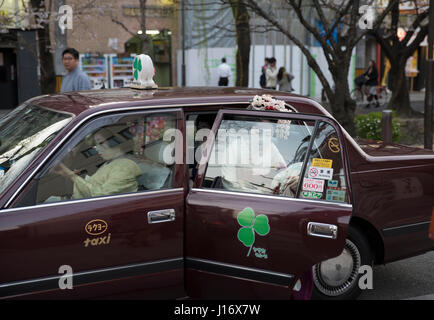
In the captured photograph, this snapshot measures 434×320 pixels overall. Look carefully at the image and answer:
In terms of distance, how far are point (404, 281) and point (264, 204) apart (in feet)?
7.08

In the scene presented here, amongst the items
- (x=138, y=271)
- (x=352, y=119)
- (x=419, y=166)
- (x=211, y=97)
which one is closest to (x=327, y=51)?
(x=352, y=119)

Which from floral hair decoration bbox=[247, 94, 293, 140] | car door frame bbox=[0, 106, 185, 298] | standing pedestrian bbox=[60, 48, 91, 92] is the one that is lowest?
car door frame bbox=[0, 106, 185, 298]

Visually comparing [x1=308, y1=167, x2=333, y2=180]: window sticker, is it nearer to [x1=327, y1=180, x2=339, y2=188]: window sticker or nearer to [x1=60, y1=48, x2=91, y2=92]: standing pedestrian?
[x1=327, y1=180, x2=339, y2=188]: window sticker

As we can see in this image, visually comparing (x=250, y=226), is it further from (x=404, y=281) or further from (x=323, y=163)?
(x=404, y=281)

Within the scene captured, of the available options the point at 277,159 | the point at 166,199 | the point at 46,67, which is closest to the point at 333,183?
the point at 277,159

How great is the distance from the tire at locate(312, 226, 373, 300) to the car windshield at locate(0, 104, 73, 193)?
2.21 meters

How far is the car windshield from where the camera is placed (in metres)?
3.92

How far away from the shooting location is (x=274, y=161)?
425 cm

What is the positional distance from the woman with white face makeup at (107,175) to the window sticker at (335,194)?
132cm

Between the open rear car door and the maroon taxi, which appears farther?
the open rear car door

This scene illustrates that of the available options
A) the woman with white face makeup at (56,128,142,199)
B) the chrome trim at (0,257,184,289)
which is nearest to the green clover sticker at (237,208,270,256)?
the chrome trim at (0,257,184,289)

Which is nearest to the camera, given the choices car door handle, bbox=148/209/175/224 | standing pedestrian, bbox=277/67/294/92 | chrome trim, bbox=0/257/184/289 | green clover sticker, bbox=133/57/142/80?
chrome trim, bbox=0/257/184/289

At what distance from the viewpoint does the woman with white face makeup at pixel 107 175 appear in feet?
13.1
